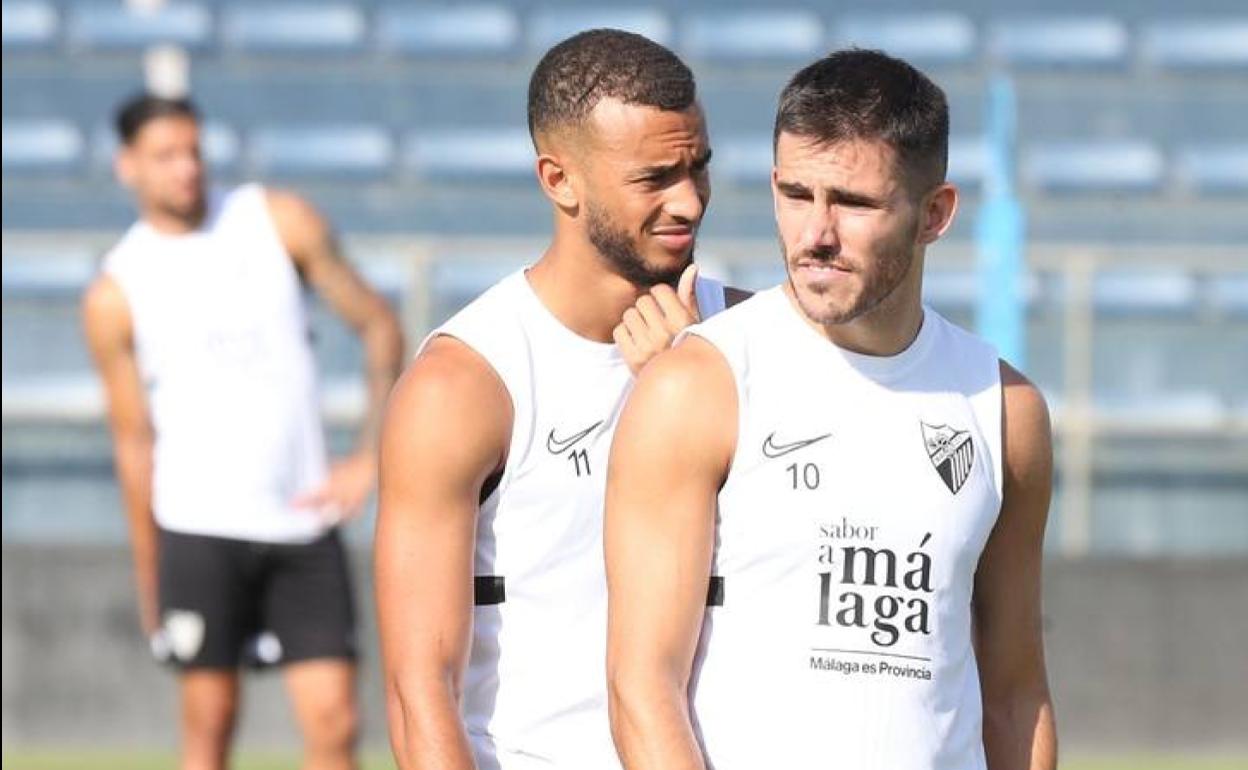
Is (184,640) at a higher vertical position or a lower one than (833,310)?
lower

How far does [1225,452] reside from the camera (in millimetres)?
11719

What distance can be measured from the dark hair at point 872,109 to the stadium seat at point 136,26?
11.8m

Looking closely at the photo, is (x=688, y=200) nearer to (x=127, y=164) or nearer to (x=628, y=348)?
(x=628, y=348)

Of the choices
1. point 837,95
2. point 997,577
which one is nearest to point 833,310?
point 837,95

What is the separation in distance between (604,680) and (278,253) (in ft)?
12.7

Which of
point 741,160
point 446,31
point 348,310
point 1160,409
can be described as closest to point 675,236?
point 348,310

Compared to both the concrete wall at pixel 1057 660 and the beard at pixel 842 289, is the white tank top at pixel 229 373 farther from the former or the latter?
the beard at pixel 842 289

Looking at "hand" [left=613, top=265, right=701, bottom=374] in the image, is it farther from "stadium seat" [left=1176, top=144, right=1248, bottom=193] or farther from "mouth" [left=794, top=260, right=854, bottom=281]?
"stadium seat" [left=1176, top=144, right=1248, bottom=193]

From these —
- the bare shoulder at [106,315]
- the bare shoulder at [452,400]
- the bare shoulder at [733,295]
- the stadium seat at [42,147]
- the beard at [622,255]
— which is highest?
the beard at [622,255]

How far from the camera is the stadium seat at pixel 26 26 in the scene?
1502 cm

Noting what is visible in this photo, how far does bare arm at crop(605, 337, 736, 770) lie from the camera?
11.0ft

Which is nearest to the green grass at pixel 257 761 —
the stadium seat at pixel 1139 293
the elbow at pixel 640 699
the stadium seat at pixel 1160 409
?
the stadium seat at pixel 1160 409

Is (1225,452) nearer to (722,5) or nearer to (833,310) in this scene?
(722,5)

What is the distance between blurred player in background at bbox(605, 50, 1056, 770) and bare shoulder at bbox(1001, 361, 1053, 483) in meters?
0.06
